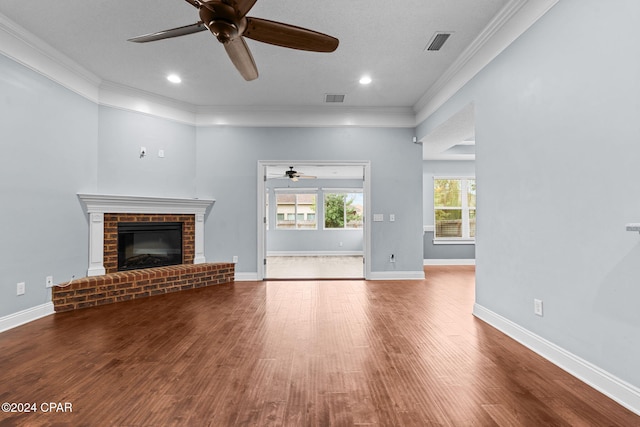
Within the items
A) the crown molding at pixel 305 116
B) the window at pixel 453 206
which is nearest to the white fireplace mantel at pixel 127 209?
the crown molding at pixel 305 116

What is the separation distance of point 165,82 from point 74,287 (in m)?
2.84

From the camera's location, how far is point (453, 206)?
24.1 feet

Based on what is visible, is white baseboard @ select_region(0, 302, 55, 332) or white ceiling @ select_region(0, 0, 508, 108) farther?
white baseboard @ select_region(0, 302, 55, 332)

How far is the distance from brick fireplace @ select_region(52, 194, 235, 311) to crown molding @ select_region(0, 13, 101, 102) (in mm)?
1378

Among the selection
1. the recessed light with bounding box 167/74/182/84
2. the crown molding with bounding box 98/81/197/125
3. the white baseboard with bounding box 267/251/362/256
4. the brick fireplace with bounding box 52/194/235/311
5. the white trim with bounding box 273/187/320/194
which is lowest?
the white baseboard with bounding box 267/251/362/256

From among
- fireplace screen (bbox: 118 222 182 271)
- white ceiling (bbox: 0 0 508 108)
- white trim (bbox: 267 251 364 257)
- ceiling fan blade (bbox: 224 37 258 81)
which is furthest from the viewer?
white trim (bbox: 267 251 364 257)

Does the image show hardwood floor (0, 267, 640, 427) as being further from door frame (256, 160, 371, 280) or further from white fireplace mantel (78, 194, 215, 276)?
door frame (256, 160, 371, 280)

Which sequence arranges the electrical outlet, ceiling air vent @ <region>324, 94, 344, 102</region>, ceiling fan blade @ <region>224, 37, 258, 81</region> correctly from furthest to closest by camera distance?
1. ceiling air vent @ <region>324, 94, 344, 102</region>
2. the electrical outlet
3. ceiling fan blade @ <region>224, 37, 258, 81</region>

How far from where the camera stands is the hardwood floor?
5.31 ft

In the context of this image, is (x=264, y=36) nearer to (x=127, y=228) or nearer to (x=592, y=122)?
(x=592, y=122)

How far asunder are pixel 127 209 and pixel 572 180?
5.01m

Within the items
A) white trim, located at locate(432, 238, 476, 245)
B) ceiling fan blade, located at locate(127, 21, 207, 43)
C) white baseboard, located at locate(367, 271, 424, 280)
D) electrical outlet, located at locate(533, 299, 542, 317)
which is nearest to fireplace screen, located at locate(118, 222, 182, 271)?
ceiling fan blade, located at locate(127, 21, 207, 43)

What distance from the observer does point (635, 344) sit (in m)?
1.67

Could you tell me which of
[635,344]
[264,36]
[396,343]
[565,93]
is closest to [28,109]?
[264,36]
